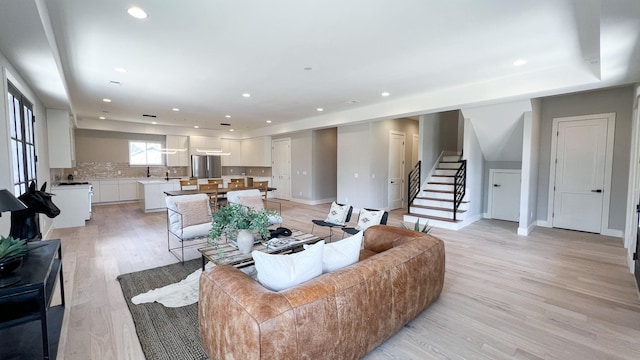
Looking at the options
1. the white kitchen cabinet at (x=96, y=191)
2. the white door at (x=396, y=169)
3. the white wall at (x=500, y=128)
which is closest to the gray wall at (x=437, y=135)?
the white door at (x=396, y=169)

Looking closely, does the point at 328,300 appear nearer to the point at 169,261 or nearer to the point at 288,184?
the point at 169,261

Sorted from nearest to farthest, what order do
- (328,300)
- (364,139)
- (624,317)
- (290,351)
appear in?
(290,351)
(328,300)
(624,317)
(364,139)

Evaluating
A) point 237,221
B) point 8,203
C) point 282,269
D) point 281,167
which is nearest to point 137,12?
point 8,203

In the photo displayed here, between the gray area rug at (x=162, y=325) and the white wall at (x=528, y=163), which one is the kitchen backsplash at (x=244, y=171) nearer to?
the gray area rug at (x=162, y=325)

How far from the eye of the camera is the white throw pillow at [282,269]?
177cm

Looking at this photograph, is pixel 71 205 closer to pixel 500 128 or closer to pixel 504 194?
pixel 500 128

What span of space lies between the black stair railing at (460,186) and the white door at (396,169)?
1.92 meters

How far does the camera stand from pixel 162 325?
234 cm

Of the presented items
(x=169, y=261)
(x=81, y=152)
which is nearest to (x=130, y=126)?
(x=81, y=152)

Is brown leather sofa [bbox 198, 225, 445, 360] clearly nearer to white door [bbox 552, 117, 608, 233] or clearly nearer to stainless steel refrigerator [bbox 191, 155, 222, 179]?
white door [bbox 552, 117, 608, 233]

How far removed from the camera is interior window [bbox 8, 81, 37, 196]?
335 cm

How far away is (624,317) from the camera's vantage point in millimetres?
2523

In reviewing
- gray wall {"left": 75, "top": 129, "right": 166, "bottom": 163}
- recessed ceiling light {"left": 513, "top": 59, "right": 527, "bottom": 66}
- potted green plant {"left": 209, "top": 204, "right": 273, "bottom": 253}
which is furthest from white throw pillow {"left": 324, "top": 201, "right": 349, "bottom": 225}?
gray wall {"left": 75, "top": 129, "right": 166, "bottom": 163}

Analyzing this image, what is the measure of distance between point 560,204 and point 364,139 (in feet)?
14.6
